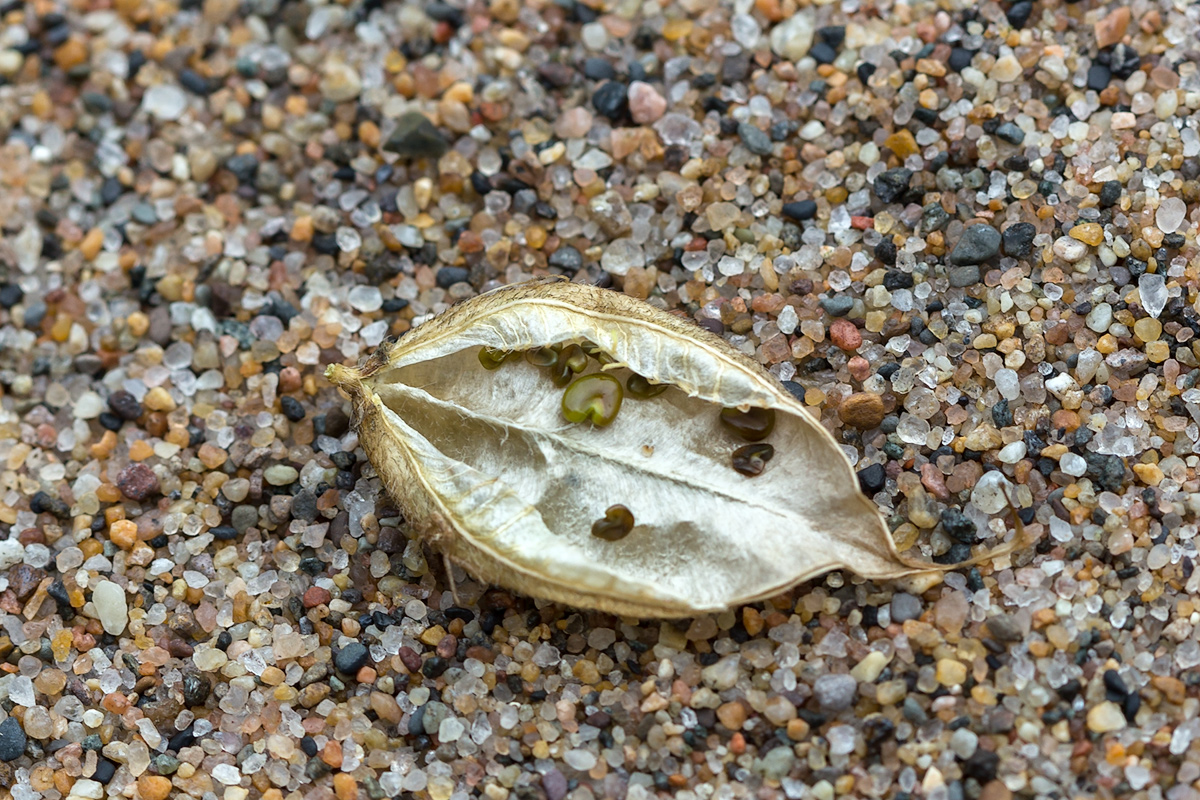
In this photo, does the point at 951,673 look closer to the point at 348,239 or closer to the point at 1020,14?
the point at 1020,14

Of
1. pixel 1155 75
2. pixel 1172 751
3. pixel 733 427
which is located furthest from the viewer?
pixel 1155 75

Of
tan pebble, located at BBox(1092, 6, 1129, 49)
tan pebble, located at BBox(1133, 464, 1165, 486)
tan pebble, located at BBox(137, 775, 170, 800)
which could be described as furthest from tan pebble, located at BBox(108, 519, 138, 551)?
tan pebble, located at BBox(1092, 6, 1129, 49)

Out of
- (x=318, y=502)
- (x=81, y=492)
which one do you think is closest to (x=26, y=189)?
(x=81, y=492)

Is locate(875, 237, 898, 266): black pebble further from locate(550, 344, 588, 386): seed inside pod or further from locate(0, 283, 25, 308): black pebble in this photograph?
locate(0, 283, 25, 308): black pebble

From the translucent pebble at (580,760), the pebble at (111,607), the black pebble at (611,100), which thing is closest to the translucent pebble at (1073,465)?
the translucent pebble at (580,760)

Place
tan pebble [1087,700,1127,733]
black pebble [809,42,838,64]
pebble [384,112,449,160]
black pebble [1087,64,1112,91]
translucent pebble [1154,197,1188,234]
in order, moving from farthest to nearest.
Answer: pebble [384,112,449,160] < black pebble [809,42,838,64] < black pebble [1087,64,1112,91] < translucent pebble [1154,197,1188,234] < tan pebble [1087,700,1127,733]

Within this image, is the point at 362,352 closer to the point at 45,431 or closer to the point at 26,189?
the point at 45,431

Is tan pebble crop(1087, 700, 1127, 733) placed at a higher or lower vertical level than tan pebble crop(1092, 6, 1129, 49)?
lower
